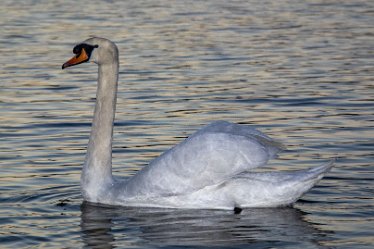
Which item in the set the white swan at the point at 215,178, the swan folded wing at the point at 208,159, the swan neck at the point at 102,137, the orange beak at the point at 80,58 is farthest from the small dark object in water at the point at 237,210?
the orange beak at the point at 80,58

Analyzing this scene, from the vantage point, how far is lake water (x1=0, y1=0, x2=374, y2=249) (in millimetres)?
9508

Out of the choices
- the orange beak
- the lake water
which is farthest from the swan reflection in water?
the orange beak

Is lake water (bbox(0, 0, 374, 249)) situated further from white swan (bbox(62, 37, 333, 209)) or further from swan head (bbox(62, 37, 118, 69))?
Answer: swan head (bbox(62, 37, 118, 69))

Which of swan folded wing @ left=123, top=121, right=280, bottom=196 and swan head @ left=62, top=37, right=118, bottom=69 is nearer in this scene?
swan folded wing @ left=123, top=121, right=280, bottom=196

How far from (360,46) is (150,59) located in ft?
13.1

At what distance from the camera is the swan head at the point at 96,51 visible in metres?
10.6

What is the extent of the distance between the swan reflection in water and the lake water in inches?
0.7

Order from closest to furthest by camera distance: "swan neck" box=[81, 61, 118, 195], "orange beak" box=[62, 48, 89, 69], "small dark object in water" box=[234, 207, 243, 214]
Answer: "small dark object in water" box=[234, 207, 243, 214]
"swan neck" box=[81, 61, 118, 195]
"orange beak" box=[62, 48, 89, 69]

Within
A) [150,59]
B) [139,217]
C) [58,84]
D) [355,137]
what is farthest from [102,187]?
[150,59]

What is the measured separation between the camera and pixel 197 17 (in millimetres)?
25469

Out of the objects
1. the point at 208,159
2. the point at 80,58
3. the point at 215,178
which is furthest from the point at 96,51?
the point at 215,178

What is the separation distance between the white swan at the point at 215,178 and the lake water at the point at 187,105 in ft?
0.46

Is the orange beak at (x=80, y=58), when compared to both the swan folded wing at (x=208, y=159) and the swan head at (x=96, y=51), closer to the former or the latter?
the swan head at (x=96, y=51)

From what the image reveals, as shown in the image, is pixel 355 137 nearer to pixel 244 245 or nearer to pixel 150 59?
pixel 244 245
